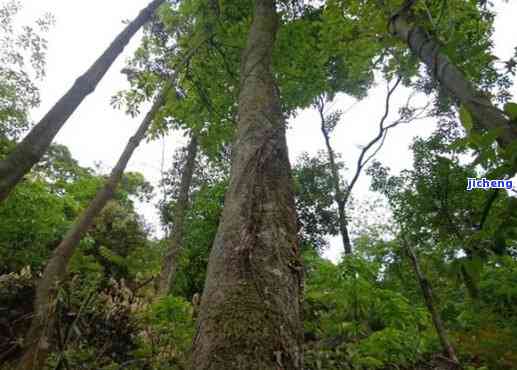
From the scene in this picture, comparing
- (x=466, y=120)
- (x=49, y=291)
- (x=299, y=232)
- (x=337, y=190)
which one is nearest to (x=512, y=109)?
(x=466, y=120)

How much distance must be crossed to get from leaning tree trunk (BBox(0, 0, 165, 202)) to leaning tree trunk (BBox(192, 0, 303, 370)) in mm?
911

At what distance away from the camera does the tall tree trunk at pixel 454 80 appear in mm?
881

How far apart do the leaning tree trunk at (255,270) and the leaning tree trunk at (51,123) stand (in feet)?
2.99

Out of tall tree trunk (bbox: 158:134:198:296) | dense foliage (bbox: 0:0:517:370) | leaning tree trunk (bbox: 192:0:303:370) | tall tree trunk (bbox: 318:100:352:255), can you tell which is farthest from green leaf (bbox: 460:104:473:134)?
tall tree trunk (bbox: 318:100:352:255)

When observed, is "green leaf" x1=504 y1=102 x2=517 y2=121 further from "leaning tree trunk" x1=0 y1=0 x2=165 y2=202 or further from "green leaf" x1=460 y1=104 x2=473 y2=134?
"leaning tree trunk" x1=0 y1=0 x2=165 y2=202

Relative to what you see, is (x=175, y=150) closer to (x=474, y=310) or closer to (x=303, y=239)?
(x=303, y=239)

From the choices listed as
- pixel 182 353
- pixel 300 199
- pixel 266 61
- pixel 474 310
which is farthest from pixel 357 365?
pixel 300 199

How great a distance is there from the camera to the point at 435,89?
1185 cm

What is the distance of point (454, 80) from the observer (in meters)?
1.17

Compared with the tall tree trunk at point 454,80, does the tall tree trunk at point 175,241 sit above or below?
above

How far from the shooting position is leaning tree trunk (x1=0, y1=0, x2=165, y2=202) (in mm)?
1267

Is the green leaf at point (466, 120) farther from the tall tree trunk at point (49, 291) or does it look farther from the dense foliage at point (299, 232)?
the tall tree trunk at point (49, 291)

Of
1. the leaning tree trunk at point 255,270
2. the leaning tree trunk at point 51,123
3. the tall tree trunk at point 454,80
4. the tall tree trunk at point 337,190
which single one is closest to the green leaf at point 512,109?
the tall tree trunk at point 454,80

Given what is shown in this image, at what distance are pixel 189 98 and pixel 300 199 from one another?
9113mm
